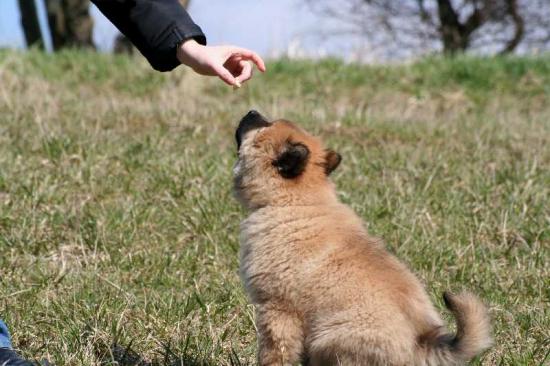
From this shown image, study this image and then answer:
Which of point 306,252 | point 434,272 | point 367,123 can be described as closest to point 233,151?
point 367,123

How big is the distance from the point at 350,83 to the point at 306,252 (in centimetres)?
733

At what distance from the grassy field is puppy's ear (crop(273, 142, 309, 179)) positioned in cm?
81

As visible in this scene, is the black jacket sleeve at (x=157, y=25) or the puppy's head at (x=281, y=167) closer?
the black jacket sleeve at (x=157, y=25)

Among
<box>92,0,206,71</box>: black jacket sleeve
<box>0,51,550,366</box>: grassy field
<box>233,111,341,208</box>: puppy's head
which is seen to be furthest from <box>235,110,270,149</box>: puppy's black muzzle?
<box>0,51,550,366</box>: grassy field

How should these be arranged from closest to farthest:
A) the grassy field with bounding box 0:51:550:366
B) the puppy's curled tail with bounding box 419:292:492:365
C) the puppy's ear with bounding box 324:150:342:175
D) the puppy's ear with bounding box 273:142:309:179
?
1. the puppy's curled tail with bounding box 419:292:492:365
2. the puppy's ear with bounding box 273:142:309:179
3. the puppy's ear with bounding box 324:150:342:175
4. the grassy field with bounding box 0:51:550:366

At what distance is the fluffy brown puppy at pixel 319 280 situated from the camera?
3178 mm

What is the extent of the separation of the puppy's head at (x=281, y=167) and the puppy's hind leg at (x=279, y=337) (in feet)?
1.62

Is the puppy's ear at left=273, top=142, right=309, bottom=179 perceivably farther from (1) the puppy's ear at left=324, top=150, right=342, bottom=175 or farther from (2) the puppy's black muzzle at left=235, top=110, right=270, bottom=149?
(2) the puppy's black muzzle at left=235, top=110, right=270, bottom=149

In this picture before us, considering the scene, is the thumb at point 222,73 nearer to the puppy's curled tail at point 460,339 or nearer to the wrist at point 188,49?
the wrist at point 188,49

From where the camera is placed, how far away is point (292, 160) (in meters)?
3.64

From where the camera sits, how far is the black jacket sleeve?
334 centimetres

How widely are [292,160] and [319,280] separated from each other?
54 centimetres

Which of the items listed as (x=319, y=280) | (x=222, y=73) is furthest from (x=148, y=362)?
(x=222, y=73)

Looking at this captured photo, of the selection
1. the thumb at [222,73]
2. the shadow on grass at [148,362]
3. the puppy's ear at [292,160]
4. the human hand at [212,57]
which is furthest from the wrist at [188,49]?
the shadow on grass at [148,362]
